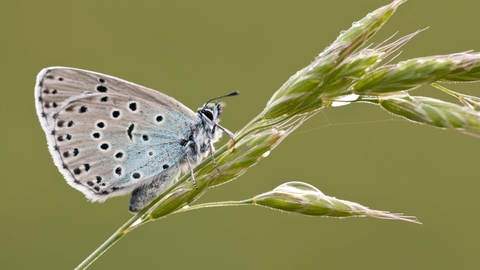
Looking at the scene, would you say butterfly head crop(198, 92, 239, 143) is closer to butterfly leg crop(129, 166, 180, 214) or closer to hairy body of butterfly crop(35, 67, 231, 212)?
hairy body of butterfly crop(35, 67, 231, 212)

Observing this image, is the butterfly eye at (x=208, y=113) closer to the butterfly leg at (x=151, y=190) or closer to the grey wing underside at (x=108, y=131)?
the grey wing underside at (x=108, y=131)

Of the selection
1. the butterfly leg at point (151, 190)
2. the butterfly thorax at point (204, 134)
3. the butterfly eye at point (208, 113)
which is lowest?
the butterfly leg at point (151, 190)

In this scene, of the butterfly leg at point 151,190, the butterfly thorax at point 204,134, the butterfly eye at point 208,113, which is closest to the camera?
the butterfly leg at point 151,190

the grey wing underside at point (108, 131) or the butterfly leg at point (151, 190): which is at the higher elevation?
the grey wing underside at point (108, 131)

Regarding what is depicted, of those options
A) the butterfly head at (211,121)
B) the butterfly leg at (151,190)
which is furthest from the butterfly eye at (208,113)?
the butterfly leg at (151,190)

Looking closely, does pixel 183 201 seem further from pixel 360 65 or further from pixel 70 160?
pixel 360 65

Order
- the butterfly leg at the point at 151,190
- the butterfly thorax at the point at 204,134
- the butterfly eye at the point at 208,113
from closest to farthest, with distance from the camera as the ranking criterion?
the butterfly leg at the point at 151,190 → the butterfly thorax at the point at 204,134 → the butterfly eye at the point at 208,113

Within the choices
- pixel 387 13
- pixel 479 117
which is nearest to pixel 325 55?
pixel 387 13

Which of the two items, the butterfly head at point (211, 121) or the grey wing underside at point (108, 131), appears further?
the butterfly head at point (211, 121)
